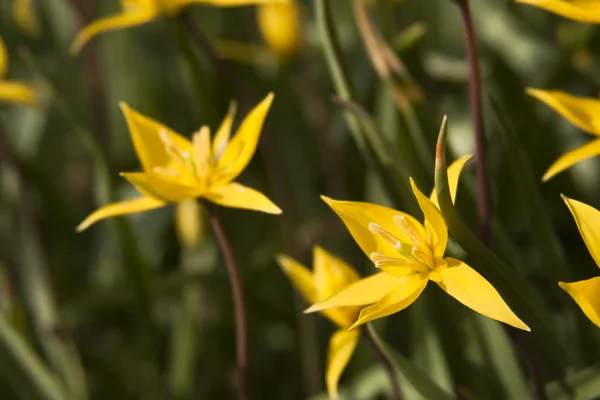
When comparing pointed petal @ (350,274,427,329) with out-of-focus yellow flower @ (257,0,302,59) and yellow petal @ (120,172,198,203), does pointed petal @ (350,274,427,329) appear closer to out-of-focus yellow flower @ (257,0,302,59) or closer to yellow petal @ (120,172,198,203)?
yellow petal @ (120,172,198,203)

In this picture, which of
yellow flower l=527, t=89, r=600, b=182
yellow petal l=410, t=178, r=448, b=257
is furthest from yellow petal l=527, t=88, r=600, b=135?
yellow petal l=410, t=178, r=448, b=257

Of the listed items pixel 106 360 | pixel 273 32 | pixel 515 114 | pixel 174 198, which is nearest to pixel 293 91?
pixel 273 32

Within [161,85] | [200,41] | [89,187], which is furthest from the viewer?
[89,187]

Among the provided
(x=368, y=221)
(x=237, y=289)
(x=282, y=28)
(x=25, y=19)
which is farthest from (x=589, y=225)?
(x=25, y=19)

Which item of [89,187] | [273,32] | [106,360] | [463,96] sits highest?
[273,32]

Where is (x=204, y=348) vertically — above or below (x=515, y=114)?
below

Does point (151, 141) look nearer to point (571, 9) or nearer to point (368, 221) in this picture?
point (368, 221)

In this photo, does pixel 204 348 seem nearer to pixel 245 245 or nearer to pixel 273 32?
pixel 245 245
